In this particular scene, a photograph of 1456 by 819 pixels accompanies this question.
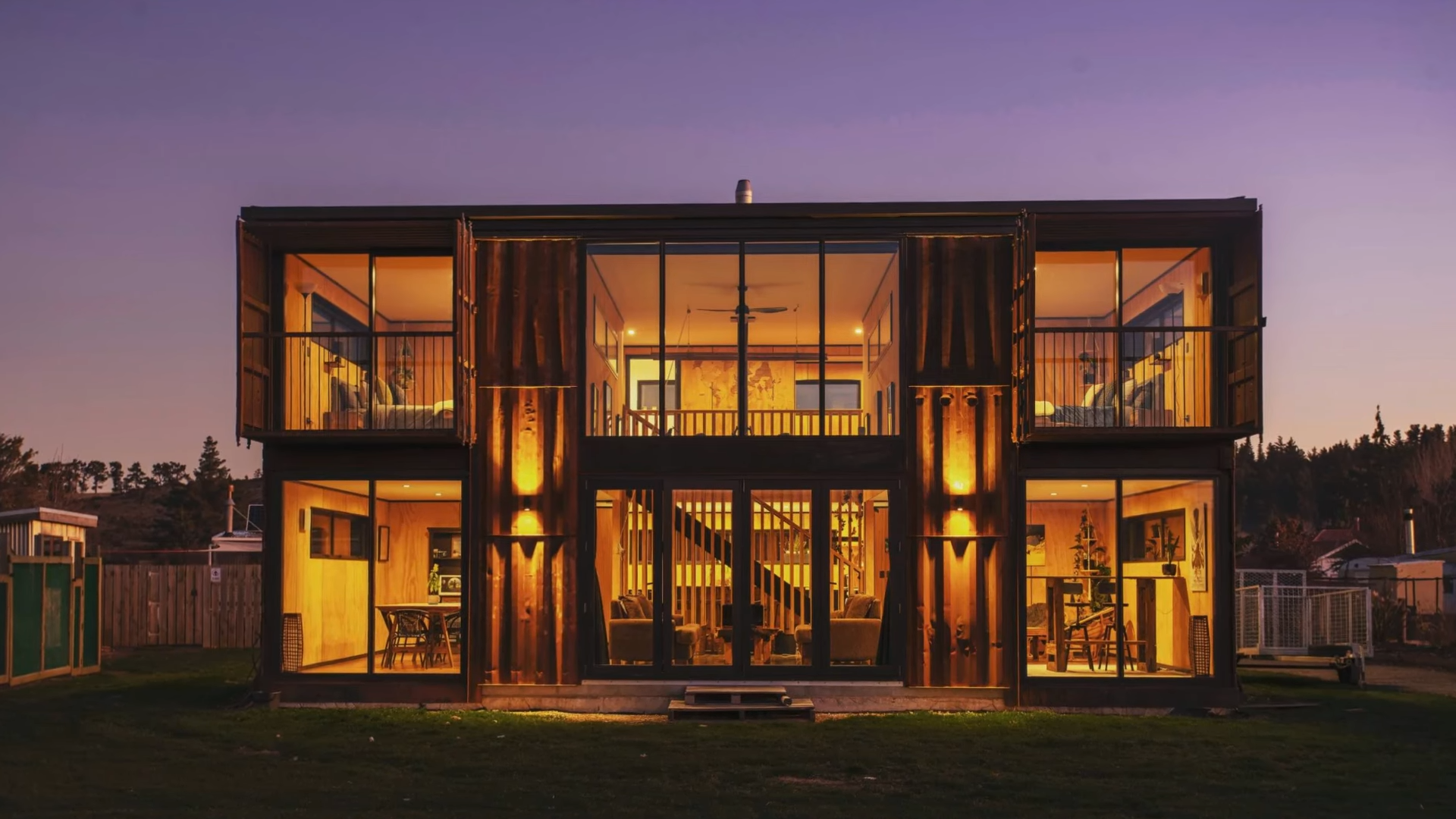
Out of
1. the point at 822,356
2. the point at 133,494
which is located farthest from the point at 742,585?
the point at 133,494

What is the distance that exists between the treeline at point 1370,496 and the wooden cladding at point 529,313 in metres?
30.6

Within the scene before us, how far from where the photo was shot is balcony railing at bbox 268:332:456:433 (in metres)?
15.3

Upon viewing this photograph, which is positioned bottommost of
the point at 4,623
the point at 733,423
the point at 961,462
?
Answer: the point at 4,623

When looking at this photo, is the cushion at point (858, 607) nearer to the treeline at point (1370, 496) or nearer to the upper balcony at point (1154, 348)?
the upper balcony at point (1154, 348)

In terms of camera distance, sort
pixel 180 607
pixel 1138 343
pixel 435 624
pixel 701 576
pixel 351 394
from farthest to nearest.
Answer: pixel 180 607 < pixel 1138 343 < pixel 435 624 < pixel 351 394 < pixel 701 576

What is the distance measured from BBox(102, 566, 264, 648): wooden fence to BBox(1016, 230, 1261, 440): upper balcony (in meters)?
16.7

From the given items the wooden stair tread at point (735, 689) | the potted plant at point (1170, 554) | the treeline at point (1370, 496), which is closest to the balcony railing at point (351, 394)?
the wooden stair tread at point (735, 689)

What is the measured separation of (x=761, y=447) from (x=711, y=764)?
15.6 ft

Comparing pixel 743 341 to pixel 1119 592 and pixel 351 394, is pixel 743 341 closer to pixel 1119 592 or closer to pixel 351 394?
pixel 351 394

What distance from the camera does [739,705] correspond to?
14.5 metres

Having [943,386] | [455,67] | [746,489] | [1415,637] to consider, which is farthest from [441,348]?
[1415,637]

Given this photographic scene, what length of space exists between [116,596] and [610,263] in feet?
52.6

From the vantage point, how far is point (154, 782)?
10.4m

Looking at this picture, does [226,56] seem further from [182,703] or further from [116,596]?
[116,596]
